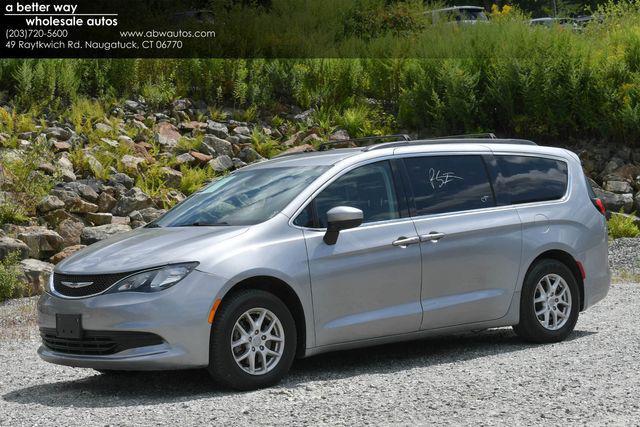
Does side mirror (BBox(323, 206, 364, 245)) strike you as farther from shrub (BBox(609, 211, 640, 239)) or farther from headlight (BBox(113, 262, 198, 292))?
shrub (BBox(609, 211, 640, 239))

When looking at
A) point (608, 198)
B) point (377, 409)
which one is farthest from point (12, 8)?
point (377, 409)

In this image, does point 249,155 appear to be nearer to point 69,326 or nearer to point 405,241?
point 405,241

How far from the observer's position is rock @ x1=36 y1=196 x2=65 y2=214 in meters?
14.8

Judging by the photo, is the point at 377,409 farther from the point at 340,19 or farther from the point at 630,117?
the point at 340,19

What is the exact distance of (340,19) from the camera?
23.8m

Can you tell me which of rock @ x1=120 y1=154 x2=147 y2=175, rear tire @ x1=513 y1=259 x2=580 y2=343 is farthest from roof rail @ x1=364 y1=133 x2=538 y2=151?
rock @ x1=120 y1=154 x2=147 y2=175

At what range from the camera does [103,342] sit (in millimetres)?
7309

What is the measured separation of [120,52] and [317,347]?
12795mm

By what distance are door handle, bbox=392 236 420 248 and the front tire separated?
3.95 ft

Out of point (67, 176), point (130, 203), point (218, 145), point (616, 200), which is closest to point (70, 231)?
point (130, 203)

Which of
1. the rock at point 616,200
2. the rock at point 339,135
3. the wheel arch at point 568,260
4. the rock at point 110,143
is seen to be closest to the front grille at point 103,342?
the wheel arch at point 568,260

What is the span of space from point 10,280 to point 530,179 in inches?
269

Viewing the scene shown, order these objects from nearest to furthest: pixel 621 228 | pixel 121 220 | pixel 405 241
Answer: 1. pixel 405 241
2. pixel 121 220
3. pixel 621 228

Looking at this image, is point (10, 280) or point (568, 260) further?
point (10, 280)
